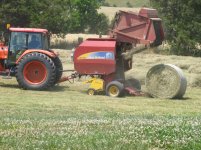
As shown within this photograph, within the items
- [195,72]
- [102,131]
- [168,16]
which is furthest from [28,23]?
[102,131]

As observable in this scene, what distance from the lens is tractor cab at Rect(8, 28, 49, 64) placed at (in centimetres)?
1997

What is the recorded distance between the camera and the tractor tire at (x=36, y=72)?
19.6m

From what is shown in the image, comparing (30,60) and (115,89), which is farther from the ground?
(30,60)

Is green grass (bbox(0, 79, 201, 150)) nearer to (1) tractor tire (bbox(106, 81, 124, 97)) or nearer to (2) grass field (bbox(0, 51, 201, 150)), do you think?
(2) grass field (bbox(0, 51, 201, 150))

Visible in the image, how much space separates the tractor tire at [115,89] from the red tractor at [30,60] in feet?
6.96

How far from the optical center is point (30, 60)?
1958cm

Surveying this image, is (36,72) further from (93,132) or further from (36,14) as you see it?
(36,14)

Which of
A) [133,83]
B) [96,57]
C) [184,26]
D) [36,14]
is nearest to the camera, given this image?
[96,57]

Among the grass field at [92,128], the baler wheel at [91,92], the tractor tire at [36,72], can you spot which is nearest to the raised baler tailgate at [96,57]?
the baler wheel at [91,92]

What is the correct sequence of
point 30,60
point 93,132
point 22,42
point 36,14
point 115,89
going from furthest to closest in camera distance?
point 36,14
point 22,42
point 30,60
point 115,89
point 93,132

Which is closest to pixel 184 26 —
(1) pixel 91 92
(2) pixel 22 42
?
(1) pixel 91 92

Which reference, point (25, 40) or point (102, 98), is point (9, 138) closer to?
point (102, 98)

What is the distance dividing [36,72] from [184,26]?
704 inches

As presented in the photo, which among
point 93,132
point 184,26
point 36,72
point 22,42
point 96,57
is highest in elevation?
point 184,26
